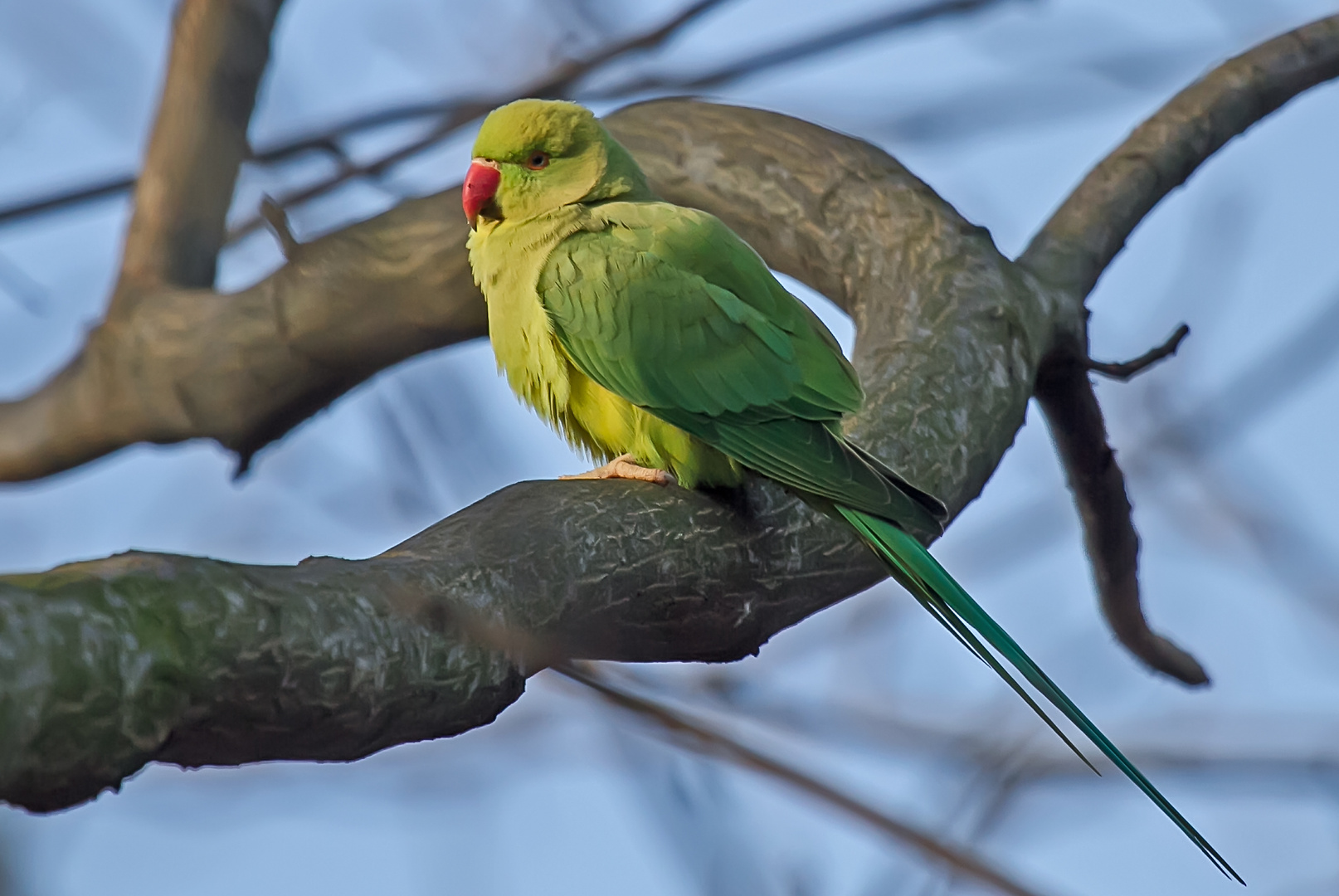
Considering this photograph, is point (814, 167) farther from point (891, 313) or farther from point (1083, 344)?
point (1083, 344)

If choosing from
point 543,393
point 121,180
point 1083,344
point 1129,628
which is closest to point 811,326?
point 543,393

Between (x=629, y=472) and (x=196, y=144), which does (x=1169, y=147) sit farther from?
(x=196, y=144)

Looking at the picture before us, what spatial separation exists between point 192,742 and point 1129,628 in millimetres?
2937

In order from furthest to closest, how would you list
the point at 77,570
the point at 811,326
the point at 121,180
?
the point at 121,180 < the point at 811,326 < the point at 77,570

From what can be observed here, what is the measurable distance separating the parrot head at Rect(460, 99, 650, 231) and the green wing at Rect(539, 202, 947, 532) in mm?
196

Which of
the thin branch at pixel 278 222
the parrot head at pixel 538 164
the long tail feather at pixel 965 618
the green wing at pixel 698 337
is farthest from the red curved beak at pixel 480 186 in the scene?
the long tail feather at pixel 965 618

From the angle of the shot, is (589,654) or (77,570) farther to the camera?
(589,654)

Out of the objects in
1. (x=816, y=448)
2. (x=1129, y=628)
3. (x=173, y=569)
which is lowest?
(x=1129, y=628)

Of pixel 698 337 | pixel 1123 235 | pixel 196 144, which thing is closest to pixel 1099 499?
pixel 1123 235

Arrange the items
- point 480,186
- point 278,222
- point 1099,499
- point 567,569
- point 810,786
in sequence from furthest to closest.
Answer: point 1099,499 < point 480,186 < point 278,222 < point 567,569 < point 810,786

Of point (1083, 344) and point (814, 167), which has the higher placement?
point (814, 167)

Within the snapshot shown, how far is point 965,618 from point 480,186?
1.48 m

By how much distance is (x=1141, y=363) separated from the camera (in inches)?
123

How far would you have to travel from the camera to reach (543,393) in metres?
2.82
